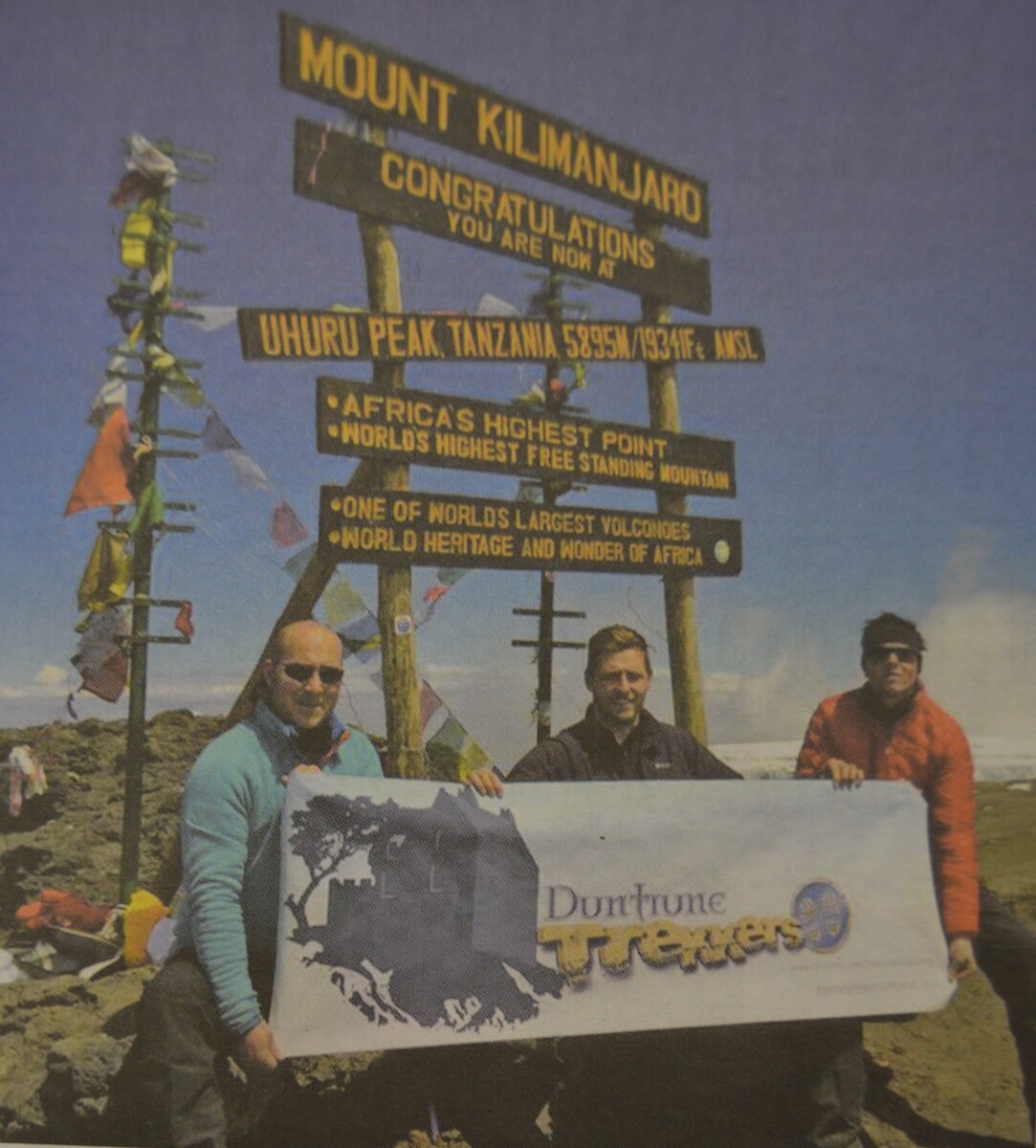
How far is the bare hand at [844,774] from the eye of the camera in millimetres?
3295

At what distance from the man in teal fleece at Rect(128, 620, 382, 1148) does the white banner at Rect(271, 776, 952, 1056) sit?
3.0 inches

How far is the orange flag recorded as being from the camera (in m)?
3.46

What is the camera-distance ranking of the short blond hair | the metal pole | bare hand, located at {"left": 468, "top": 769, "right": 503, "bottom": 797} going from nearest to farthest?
bare hand, located at {"left": 468, "top": 769, "right": 503, "bottom": 797} → the short blond hair → the metal pole

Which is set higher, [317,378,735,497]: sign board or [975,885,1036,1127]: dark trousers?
[317,378,735,497]: sign board

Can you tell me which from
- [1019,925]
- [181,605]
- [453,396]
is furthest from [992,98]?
[181,605]

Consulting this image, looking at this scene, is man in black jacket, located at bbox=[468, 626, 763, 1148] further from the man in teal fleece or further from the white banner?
the man in teal fleece

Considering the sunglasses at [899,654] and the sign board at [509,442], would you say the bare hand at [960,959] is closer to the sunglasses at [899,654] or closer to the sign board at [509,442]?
the sunglasses at [899,654]

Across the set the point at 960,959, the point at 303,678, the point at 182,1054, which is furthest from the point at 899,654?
the point at 182,1054

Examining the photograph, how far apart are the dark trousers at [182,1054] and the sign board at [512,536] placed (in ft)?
4.72

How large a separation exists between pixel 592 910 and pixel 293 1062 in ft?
3.71

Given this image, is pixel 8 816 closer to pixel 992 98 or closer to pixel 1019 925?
pixel 1019 925

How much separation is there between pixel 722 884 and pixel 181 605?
78.0 inches

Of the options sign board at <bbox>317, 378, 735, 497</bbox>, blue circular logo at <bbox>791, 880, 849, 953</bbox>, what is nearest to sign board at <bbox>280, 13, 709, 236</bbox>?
sign board at <bbox>317, 378, 735, 497</bbox>

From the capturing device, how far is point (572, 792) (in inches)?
123
